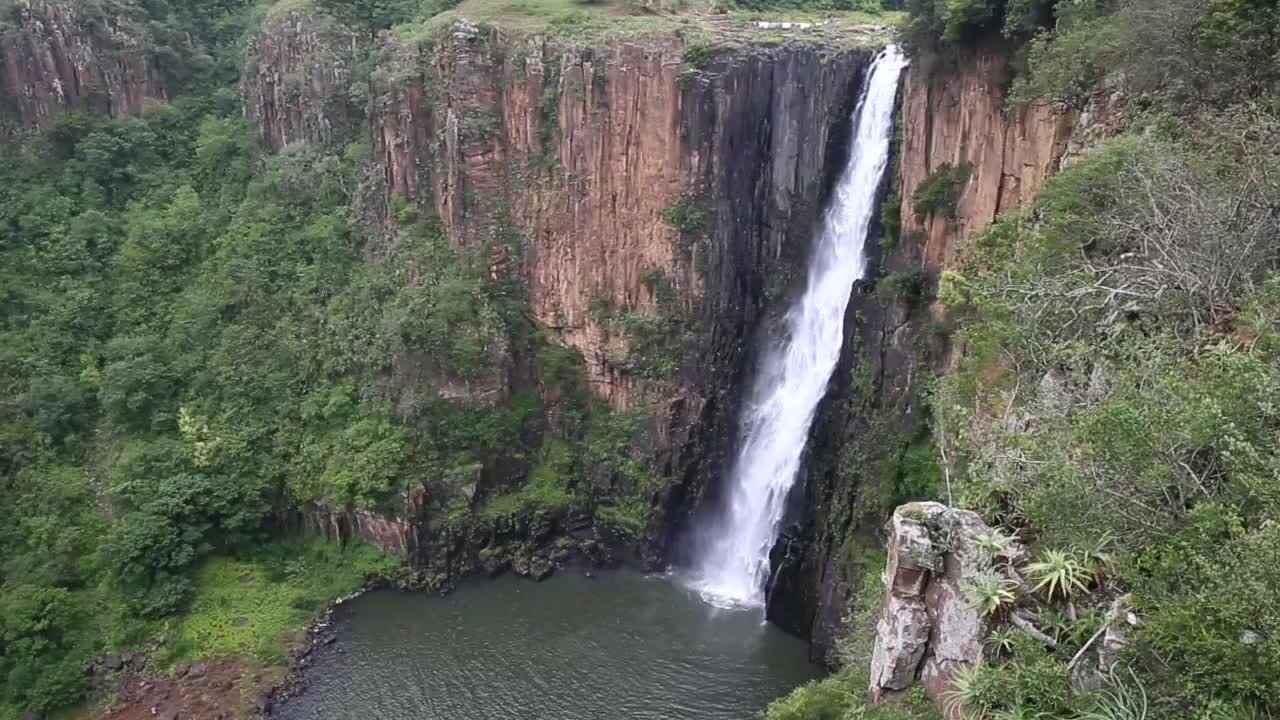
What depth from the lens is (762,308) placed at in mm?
25344

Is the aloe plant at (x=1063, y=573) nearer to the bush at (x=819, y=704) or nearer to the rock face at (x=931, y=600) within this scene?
the rock face at (x=931, y=600)

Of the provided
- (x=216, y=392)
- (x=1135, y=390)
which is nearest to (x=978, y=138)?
(x=1135, y=390)

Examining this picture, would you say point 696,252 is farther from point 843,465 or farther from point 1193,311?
point 1193,311

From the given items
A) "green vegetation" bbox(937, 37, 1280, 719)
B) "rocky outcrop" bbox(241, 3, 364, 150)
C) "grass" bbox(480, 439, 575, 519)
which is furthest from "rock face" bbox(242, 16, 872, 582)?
"green vegetation" bbox(937, 37, 1280, 719)

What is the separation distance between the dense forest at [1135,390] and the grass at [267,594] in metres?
14.4

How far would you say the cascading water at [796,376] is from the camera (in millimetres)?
22172

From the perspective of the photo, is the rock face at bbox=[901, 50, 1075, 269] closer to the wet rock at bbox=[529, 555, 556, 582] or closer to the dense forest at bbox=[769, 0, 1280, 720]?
the dense forest at bbox=[769, 0, 1280, 720]

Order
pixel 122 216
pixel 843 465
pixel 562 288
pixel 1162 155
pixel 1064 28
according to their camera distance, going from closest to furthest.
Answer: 1. pixel 1162 155
2. pixel 1064 28
3. pixel 843 465
4. pixel 562 288
5. pixel 122 216

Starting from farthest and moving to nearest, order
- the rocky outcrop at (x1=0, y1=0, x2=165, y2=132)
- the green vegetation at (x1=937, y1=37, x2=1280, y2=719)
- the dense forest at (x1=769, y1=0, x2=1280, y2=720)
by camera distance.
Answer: the rocky outcrop at (x1=0, y1=0, x2=165, y2=132)
the dense forest at (x1=769, y1=0, x2=1280, y2=720)
the green vegetation at (x1=937, y1=37, x2=1280, y2=719)

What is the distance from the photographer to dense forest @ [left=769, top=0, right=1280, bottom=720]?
21.3 feet

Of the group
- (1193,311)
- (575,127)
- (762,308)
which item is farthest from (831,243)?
(1193,311)

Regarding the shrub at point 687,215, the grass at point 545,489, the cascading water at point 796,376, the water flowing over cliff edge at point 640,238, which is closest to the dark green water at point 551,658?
the water flowing over cliff edge at point 640,238

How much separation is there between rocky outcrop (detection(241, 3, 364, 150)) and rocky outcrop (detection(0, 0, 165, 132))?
4.87m

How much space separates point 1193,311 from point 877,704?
521 cm
